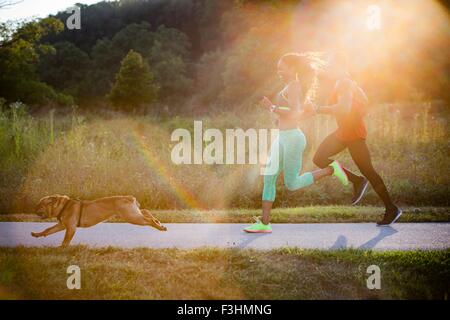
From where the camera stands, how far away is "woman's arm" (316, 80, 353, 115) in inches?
232

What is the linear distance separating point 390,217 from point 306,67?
2.20 metres

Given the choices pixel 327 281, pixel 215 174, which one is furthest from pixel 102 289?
pixel 215 174

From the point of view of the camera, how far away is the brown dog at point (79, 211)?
509cm

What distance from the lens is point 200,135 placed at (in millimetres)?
13938

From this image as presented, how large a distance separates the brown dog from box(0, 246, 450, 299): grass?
0.27 metres

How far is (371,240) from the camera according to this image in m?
5.41

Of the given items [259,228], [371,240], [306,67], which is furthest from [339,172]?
[306,67]

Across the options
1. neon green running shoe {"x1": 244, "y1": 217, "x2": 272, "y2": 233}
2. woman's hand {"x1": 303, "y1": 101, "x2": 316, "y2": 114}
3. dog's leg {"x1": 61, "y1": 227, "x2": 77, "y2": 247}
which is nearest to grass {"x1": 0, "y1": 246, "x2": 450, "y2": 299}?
dog's leg {"x1": 61, "y1": 227, "x2": 77, "y2": 247}

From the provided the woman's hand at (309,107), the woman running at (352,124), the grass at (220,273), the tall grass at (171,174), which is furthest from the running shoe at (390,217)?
the tall grass at (171,174)

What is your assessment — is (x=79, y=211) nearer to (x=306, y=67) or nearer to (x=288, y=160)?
(x=288, y=160)

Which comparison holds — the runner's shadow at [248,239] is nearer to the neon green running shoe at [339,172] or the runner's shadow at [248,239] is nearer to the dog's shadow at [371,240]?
the dog's shadow at [371,240]

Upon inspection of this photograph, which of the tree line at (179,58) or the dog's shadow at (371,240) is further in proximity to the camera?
the tree line at (179,58)

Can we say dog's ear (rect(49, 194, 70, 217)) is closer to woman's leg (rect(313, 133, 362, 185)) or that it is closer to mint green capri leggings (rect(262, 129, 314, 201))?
mint green capri leggings (rect(262, 129, 314, 201))

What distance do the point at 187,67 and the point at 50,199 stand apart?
163 ft
